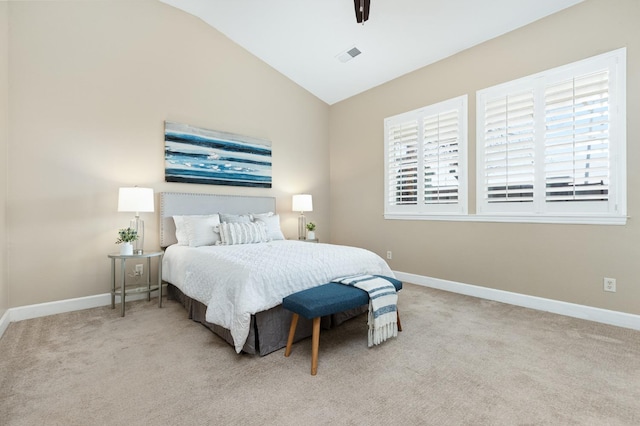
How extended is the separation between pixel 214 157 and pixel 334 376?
10.8 feet

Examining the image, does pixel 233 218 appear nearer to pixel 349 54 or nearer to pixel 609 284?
pixel 349 54

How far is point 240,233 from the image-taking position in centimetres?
366

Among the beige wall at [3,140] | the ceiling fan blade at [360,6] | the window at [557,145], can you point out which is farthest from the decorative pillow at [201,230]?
the window at [557,145]

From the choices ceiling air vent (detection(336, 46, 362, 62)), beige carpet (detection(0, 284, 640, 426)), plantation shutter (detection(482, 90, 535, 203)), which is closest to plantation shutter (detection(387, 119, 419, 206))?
plantation shutter (detection(482, 90, 535, 203))

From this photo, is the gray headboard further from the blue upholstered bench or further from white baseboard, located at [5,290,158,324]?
the blue upholstered bench

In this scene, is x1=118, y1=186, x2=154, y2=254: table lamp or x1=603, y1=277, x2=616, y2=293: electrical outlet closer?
x1=603, y1=277, x2=616, y2=293: electrical outlet

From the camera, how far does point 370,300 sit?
229cm

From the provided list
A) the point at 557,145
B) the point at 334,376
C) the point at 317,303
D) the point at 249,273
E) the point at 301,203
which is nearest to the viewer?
the point at 334,376

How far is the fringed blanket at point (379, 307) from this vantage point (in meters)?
2.29

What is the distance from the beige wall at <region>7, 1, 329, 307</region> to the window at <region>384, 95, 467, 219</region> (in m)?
2.40

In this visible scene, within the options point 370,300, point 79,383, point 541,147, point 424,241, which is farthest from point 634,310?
point 79,383

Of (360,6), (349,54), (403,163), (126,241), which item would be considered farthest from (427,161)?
(126,241)

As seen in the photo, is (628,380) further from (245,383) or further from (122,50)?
(122,50)

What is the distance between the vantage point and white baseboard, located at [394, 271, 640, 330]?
2.74 meters
